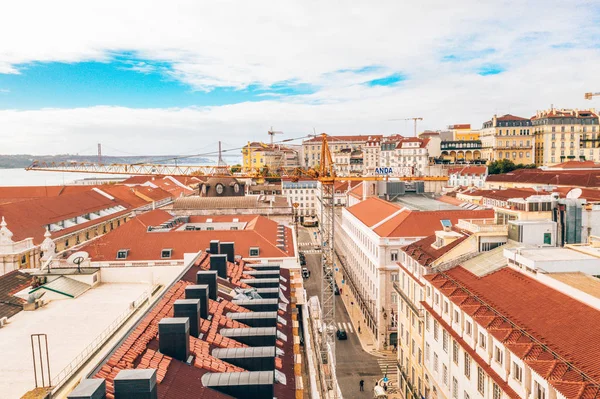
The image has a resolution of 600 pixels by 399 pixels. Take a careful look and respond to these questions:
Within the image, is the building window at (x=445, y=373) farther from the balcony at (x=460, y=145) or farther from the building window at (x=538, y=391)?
the balcony at (x=460, y=145)

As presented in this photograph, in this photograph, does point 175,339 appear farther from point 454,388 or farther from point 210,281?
point 454,388

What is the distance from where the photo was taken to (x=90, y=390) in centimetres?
1327

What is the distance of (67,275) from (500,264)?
87.2ft

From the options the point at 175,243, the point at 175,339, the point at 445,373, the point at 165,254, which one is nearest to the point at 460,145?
the point at 175,243

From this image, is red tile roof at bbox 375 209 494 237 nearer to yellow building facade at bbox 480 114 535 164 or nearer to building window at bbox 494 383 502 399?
building window at bbox 494 383 502 399

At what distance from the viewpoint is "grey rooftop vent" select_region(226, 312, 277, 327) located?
23656mm

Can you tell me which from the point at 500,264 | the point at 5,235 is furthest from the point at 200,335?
the point at 5,235

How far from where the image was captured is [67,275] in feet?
100

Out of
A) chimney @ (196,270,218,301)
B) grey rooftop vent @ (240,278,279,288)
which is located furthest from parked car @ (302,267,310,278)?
chimney @ (196,270,218,301)

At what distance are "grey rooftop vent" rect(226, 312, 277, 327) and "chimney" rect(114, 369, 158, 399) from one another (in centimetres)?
993

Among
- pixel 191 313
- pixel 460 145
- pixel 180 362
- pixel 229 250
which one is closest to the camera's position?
pixel 180 362

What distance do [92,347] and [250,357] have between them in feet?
20.8

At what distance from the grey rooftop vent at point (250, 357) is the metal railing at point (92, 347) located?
15.7ft

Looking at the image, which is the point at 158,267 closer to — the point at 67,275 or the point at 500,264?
the point at 67,275
